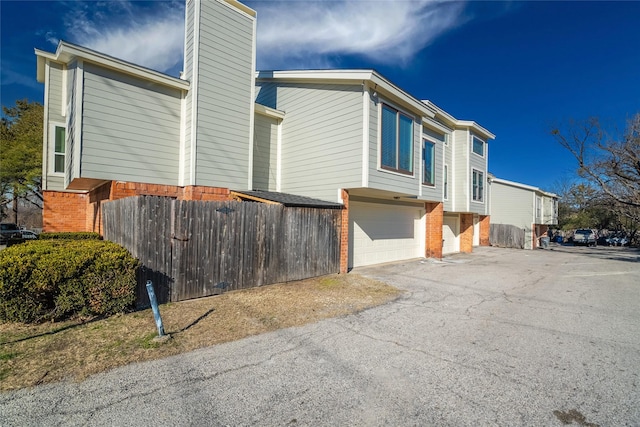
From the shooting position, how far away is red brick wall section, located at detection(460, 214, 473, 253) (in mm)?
19172

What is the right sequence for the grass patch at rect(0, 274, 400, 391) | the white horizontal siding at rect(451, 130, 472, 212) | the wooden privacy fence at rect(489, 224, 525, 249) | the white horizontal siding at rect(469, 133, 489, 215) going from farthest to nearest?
the wooden privacy fence at rect(489, 224, 525, 249)
the white horizontal siding at rect(469, 133, 489, 215)
the white horizontal siding at rect(451, 130, 472, 212)
the grass patch at rect(0, 274, 400, 391)

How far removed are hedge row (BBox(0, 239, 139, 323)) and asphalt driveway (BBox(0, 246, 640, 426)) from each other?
207cm

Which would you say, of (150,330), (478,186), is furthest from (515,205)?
(150,330)

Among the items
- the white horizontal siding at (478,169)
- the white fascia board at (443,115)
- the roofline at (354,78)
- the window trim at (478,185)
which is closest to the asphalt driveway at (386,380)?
the roofline at (354,78)

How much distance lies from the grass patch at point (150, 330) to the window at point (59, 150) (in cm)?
819

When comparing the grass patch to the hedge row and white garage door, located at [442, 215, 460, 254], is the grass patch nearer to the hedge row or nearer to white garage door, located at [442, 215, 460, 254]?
the hedge row

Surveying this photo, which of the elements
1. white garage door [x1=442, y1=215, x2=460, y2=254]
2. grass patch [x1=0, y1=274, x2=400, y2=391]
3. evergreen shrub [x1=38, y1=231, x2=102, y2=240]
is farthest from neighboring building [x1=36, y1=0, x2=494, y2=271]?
white garage door [x1=442, y1=215, x2=460, y2=254]

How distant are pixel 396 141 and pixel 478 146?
437 inches

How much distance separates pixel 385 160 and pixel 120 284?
8.01 metres

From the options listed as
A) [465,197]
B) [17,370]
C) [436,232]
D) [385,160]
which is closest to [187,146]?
[385,160]

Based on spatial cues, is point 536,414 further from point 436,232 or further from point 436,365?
point 436,232

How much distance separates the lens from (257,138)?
11.7m

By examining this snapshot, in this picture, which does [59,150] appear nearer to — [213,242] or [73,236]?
[73,236]

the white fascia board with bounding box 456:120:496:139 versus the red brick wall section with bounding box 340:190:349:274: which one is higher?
the white fascia board with bounding box 456:120:496:139
